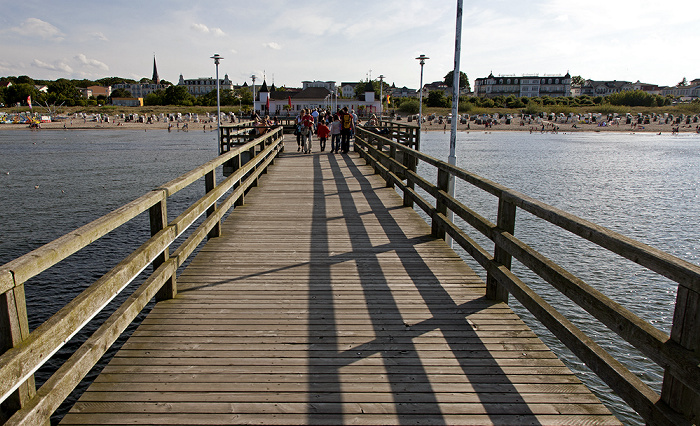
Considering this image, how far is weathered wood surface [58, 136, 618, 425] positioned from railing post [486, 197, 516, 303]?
0.14 m

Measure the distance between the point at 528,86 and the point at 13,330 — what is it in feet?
592

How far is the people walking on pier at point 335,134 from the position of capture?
20359 millimetres

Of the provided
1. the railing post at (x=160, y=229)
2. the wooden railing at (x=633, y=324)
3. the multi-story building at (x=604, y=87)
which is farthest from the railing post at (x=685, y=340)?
the multi-story building at (x=604, y=87)

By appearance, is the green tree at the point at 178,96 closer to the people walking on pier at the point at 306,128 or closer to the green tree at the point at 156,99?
the green tree at the point at 156,99

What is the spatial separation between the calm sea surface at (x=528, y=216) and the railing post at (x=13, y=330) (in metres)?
5.13

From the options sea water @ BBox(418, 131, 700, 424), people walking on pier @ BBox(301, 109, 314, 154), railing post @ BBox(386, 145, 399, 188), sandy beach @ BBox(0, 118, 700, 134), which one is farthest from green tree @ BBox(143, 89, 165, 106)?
railing post @ BBox(386, 145, 399, 188)

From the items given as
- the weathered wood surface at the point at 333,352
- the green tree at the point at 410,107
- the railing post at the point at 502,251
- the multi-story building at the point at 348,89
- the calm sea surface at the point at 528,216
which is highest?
the multi-story building at the point at 348,89

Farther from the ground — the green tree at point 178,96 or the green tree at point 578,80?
the green tree at point 578,80

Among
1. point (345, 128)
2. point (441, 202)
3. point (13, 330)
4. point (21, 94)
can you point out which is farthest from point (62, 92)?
point (13, 330)

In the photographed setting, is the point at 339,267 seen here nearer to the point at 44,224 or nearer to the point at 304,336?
the point at 304,336

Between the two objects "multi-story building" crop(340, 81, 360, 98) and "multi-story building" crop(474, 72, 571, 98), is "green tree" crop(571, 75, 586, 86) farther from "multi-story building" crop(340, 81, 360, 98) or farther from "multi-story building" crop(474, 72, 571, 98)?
"multi-story building" crop(340, 81, 360, 98)

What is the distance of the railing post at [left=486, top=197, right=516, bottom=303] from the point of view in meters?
4.50

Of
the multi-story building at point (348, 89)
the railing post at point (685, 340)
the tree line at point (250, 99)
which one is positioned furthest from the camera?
the multi-story building at point (348, 89)

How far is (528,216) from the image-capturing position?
17.7 metres
